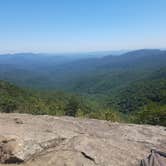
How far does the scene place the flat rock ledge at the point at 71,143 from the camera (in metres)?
8.25

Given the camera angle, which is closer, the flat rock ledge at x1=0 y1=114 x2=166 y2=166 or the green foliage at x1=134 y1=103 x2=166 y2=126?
the flat rock ledge at x1=0 y1=114 x2=166 y2=166

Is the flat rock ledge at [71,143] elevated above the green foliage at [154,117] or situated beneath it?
elevated above

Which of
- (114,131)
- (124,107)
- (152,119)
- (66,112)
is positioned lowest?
(124,107)

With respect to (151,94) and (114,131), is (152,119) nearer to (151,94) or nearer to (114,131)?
(114,131)

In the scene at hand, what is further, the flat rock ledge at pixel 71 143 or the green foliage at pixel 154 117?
the green foliage at pixel 154 117

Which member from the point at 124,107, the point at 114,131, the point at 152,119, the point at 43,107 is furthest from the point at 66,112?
the point at 114,131

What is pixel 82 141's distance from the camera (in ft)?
30.6

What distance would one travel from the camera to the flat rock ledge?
825 cm

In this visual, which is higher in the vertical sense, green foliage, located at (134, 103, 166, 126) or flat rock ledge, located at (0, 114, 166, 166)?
flat rock ledge, located at (0, 114, 166, 166)

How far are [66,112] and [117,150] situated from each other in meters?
64.4

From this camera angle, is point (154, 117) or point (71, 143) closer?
point (71, 143)

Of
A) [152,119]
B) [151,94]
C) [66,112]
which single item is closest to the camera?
[152,119]

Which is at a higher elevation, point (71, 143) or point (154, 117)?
point (71, 143)

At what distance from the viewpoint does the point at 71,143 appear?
30.5ft
